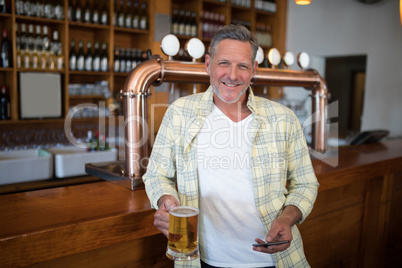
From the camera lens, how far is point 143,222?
1.37 metres

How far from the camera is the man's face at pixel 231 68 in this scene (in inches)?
47.8

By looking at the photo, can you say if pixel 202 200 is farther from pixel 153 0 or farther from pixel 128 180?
pixel 153 0

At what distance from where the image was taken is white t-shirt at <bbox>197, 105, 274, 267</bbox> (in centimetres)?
125

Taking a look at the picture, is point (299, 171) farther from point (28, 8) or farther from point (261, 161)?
point (28, 8)

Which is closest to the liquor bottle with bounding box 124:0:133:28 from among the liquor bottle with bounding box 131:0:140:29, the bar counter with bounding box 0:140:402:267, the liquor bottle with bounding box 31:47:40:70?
the liquor bottle with bounding box 131:0:140:29

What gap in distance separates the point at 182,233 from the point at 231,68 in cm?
53

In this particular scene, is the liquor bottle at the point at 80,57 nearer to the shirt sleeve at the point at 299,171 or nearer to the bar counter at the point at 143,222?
the bar counter at the point at 143,222

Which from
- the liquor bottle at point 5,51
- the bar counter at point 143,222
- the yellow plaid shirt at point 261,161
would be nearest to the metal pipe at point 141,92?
the bar counter at point 143,222

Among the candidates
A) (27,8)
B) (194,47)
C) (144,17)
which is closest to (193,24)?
(144,17)

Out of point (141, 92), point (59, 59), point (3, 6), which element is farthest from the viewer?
point (59, 59)

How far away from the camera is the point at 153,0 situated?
4.27 metres

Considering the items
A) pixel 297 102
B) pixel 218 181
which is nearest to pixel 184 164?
pixel 218 181

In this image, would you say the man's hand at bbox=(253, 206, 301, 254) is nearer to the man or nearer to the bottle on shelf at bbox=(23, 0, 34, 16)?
the man

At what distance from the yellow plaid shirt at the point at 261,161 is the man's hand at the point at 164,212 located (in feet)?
0.21
